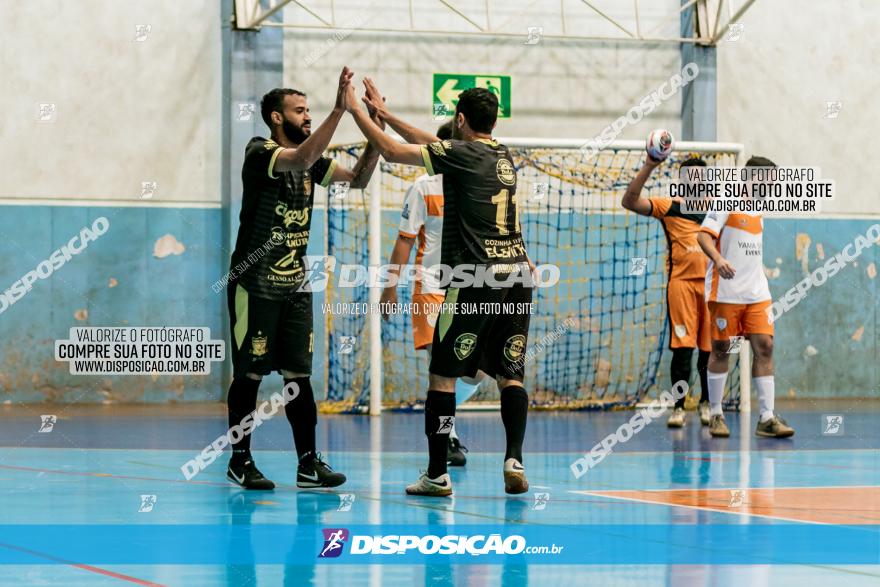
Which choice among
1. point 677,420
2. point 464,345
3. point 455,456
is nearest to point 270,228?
point 464,345

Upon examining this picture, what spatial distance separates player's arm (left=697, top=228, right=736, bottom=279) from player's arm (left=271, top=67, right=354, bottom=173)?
172 inches

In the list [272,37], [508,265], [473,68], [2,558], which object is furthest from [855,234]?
[2,558]

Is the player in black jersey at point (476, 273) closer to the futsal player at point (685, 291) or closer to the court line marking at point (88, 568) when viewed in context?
the court line marking at point (88, 568)

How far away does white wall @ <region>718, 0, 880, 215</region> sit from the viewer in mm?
16422

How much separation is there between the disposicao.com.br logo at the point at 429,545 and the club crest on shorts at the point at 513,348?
5.43ft

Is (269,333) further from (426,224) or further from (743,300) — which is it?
(743,300)

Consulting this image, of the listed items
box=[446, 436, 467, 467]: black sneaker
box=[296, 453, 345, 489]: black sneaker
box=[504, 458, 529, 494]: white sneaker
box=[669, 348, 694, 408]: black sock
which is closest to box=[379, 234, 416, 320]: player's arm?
box=[446, 436, 467, 467]: black sneaker

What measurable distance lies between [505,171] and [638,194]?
3229 mm

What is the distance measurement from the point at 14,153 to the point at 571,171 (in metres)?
6.45

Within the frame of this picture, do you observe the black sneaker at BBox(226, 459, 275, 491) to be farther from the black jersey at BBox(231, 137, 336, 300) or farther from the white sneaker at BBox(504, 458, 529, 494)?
the white sneaker at BBox(504, 458, 529, 494)

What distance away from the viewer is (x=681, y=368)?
39.0ft

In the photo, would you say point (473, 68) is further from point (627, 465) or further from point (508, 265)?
point (508, 265)

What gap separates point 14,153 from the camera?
47.5ft

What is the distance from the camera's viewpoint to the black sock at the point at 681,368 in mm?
11812
